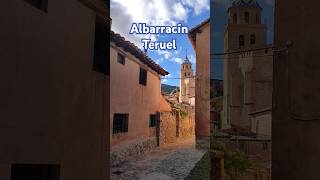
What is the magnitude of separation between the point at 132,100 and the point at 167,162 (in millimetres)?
909

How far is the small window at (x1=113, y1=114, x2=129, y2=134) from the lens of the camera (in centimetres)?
520

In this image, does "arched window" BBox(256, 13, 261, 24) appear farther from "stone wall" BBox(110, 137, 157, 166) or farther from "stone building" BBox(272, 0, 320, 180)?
"stone wall" BBox(110, 137, 157, 166)

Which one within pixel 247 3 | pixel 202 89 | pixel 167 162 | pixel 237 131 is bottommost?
pixel 167 162

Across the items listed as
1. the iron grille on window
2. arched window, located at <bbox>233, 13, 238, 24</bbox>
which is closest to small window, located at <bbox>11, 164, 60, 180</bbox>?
the iron grille on window

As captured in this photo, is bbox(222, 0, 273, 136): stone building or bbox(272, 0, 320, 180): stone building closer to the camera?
bbox(272, 0, 320, 180): stone building

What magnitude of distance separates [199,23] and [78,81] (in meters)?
1.68

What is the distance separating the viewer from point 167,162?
5.40 m

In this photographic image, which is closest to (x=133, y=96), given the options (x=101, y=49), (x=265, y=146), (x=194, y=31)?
(x=101, y=49)

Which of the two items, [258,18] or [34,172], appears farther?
[258,18]

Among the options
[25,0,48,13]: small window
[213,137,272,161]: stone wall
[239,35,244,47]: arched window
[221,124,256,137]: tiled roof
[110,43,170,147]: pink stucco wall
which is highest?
[25,0,48,13]: small window

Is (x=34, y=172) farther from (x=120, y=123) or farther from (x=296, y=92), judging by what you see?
(x=296, y=92)

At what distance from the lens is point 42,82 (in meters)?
3.86

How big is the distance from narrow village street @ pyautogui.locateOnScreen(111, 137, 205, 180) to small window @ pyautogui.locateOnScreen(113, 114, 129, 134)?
1.36 feet

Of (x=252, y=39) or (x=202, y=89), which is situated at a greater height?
(x=252, y=39)
